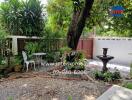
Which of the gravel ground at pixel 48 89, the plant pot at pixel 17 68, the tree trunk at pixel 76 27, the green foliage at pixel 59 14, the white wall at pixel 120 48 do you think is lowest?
the gravel ground at pixel 48 89

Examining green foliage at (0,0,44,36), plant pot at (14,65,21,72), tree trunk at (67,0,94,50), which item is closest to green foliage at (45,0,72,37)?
green foliage at (0,0,44,36)

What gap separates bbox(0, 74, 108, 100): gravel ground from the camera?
5.08m

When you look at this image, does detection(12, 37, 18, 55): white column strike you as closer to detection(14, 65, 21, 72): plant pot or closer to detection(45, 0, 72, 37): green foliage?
detection(14, 65, 21, 72): plant pot

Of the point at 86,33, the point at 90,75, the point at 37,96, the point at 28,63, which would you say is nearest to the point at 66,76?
Answer: the point at 90,75

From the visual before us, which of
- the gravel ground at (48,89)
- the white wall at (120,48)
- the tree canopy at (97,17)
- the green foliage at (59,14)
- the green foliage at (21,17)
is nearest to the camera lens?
the gravel ground at (48,89)

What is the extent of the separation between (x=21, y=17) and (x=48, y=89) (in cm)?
492

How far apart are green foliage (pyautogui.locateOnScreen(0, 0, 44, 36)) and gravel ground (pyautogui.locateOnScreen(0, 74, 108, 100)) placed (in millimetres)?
3303

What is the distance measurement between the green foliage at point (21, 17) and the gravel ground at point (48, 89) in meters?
3.30

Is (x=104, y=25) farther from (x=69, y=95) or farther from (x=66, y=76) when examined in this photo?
(x=69, y=95)

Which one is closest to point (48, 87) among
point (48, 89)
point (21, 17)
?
point (48, 89)

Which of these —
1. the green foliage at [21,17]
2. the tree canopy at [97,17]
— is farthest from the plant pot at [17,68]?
the tree canopy at [97,17]

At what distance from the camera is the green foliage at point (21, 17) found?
9.27 meters

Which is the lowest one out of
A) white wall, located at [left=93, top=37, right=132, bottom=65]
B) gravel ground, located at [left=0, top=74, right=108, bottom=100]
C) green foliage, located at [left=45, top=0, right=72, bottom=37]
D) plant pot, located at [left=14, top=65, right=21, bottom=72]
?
gravel ground, located at [left=0, top=74, right=108, bottom=100]

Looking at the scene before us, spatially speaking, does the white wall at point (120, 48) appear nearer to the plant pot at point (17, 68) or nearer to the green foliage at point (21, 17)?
the green foliage at point (21, 17)
